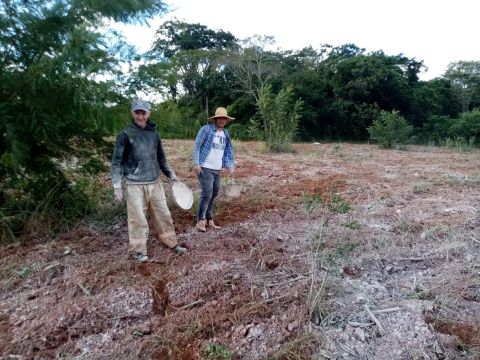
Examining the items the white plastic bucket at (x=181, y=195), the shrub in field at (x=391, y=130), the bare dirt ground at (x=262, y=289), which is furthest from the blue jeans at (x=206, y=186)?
the shrub in field at (x=391, y=130)

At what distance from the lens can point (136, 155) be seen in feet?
10.7

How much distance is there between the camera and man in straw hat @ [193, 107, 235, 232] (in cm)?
390

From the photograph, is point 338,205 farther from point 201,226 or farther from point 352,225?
point 201,226

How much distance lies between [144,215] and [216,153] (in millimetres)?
1023

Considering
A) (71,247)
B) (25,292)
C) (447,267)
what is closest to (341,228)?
(447,267)

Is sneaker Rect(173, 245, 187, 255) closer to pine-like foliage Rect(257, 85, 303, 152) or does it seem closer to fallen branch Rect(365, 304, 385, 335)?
fallen branch Rect(365, 304, 385, 335)

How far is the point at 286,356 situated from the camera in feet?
6.73

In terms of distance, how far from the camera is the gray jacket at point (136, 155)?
126 inches

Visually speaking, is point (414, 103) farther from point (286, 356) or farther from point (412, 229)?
point (286, 356)

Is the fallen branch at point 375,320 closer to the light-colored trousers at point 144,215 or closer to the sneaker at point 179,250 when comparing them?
the sneaker at point 179,250

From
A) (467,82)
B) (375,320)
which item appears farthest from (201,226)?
(467,82)

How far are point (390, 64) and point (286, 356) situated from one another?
64.7 ft

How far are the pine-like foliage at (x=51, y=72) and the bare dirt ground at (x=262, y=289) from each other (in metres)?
1.02

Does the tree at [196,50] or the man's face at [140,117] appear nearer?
the man's face at [140,117]
